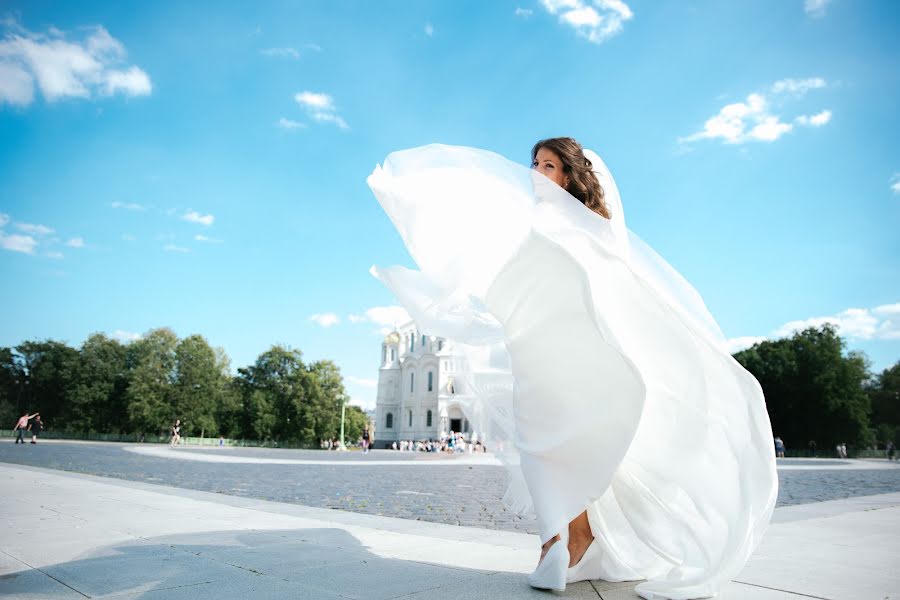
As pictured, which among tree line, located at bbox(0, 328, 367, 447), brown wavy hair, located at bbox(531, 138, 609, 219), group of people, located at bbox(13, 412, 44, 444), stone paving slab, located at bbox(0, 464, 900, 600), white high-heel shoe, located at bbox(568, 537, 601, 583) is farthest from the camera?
tree line, located at bbox(0, 328, 367, 447)

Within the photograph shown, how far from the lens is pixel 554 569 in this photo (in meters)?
2.57

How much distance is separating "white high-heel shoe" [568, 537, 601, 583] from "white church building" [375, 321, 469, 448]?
2936 inches

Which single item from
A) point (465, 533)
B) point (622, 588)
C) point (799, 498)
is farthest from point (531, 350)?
point (799, 498)

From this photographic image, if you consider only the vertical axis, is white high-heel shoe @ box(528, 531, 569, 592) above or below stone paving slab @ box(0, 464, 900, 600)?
above

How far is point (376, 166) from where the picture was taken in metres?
3.08

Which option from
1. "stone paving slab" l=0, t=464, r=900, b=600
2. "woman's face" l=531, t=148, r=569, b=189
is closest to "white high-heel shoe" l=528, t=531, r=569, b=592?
"stone paving slab" l=0, t=464, r=900, b=600

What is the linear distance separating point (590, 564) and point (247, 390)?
74.8 meters

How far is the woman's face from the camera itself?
3.18 m

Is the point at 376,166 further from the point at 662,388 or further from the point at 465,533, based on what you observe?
the point at 465,533

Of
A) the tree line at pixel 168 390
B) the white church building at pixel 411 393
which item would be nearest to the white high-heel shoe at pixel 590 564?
the tree line at pixel 168 390

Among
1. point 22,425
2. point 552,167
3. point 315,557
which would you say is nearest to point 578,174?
point 552,167

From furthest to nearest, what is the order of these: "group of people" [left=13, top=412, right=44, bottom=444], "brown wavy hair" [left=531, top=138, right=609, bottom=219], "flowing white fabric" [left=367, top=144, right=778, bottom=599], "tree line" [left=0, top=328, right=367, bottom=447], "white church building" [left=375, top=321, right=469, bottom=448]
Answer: "white church building" [left=375, top=321, right=469, bottom=448]
"tree line" [left=0, top=328, right=367, bottom=447]
"group of people" [left=13, top=412, right=44, bottom=444]
"brown wavy hair" [left=531, top=138, right=609, bottom=219]
"flowing white fabric" [left=367, top=144, right=778, bottom=599]

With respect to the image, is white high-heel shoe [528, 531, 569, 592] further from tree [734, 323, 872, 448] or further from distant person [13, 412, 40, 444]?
tree [734, 323, 872, 448]

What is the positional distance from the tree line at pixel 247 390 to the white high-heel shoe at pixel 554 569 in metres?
59.5
